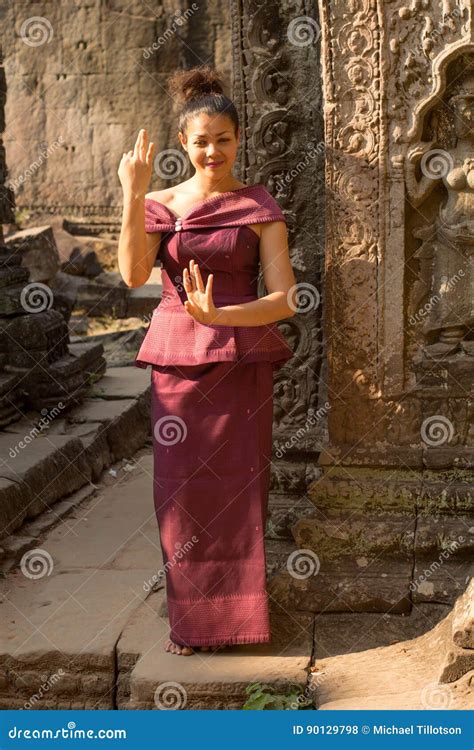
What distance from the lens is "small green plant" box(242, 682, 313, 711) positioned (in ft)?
13.1

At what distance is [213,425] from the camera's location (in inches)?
166

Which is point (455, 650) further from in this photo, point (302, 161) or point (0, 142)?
point (0, 142)

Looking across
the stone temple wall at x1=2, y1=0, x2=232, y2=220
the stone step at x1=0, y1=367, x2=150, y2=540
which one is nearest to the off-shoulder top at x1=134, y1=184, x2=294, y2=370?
the stone step at x1=0, y1=367, x2=150, y2=540

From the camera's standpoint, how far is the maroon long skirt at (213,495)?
4.22 meters

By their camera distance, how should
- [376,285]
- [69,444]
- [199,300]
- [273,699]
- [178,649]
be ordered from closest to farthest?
[199,300], [273,699], [178,649], [376,285], [69,444]

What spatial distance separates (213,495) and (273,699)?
0.71 m

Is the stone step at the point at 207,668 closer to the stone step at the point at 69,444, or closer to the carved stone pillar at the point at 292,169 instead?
the carved stone pillar at the point at 292,169

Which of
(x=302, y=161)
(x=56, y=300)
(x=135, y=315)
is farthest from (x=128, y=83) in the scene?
(x=302, y=161)

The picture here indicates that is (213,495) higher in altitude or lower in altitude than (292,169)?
lower

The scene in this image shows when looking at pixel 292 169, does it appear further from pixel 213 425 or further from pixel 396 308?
pixel 213 425

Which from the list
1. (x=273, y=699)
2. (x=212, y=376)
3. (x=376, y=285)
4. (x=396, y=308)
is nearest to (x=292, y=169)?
(x=376, y=285)

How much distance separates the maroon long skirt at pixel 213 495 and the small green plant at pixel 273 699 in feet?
0.73

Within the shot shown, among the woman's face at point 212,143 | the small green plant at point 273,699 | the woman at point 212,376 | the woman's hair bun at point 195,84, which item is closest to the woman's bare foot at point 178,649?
the woman at point 212,376

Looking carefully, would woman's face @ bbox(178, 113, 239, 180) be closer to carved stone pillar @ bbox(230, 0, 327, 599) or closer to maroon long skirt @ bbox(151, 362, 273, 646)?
carved stone pillar @ bbox(230, 0, 327, 599)
